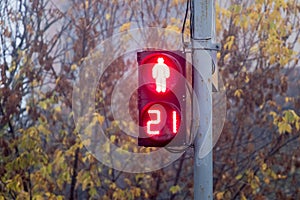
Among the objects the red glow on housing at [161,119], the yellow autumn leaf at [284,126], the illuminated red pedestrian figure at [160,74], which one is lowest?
the red glow on housing at [161,119]

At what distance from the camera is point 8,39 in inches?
336

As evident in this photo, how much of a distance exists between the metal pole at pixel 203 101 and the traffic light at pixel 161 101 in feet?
0.62

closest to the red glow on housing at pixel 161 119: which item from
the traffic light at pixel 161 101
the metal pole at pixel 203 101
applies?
the traffic light at pixel 161 101

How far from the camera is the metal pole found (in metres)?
4.67

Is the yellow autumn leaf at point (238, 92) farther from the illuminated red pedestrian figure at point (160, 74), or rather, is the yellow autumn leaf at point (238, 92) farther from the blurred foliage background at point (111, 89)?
the illuminated red pedestrian figure at point (160, 74)

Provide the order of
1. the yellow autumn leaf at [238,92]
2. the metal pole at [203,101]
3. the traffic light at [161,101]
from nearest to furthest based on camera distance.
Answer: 1. the traffic light at [161,101]
2. the metal pole at [203,101]
3. the yellow autumn leaf at [238,92]

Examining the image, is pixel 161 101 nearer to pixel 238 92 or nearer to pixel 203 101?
pixel 203 101

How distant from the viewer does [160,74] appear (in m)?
4.50

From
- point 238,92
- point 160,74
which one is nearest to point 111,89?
point 238,92

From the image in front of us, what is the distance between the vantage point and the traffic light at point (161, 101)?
448cm

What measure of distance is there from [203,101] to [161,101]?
1.24 feet

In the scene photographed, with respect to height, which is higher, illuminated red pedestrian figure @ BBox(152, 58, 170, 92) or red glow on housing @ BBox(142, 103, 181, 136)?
illuminated red pedestrian figure @ BBox(152, 58, 170, 92)

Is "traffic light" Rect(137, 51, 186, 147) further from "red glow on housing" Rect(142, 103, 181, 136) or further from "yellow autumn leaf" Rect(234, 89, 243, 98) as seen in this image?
"yellow autumn leaf" Rect(234, 89, 243, 98)

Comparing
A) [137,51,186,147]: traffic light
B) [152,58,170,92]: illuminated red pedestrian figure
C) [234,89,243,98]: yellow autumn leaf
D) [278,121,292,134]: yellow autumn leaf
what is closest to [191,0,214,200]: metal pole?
[137,51,186,147]: traffic light
